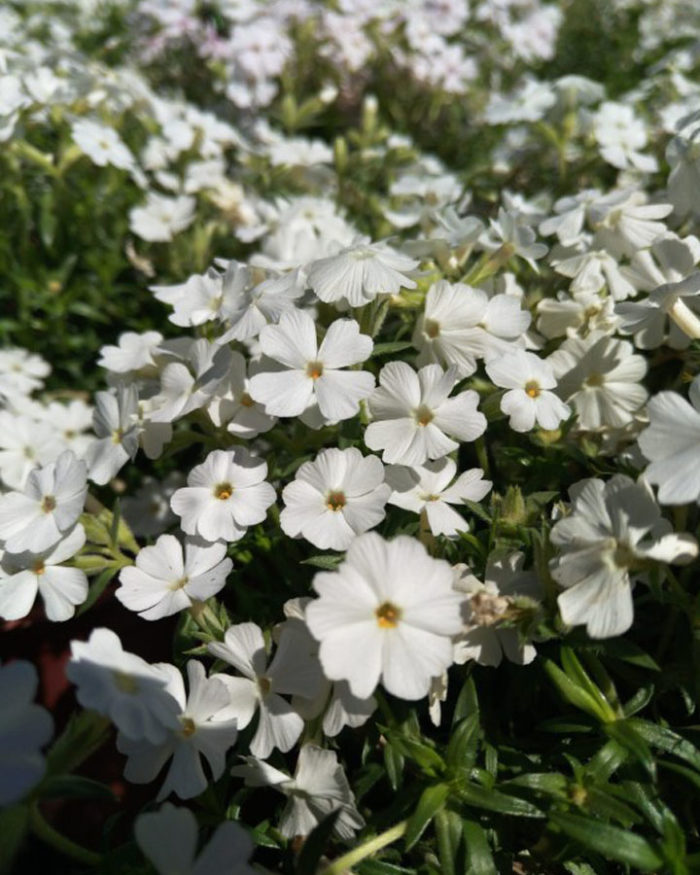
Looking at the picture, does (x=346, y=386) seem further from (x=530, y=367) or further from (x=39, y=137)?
(x=39, y=137)

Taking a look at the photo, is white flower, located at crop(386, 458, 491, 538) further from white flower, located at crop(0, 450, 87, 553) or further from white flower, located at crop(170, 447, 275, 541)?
white flower, located at crop(0, 450, 87, 553)

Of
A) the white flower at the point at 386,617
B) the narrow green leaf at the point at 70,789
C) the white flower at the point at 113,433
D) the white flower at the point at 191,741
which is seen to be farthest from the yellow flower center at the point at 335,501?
the narrow green leaf at the point at 70,789

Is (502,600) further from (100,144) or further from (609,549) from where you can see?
(100,144)

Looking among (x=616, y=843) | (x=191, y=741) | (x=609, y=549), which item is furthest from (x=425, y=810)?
(x=609, y=549)

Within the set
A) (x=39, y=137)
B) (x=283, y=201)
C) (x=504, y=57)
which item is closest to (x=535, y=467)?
(x=283, y=201)

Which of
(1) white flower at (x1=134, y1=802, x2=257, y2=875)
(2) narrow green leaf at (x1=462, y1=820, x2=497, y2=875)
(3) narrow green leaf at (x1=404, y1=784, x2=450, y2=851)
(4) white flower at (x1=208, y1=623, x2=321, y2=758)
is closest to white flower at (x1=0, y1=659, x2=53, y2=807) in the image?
(1) white flower at (x1=134, y1=802, x2=257, y2=875)

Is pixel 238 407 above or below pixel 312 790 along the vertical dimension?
above

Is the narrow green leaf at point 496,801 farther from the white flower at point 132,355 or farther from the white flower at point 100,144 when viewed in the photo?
the white flower at point 100,144
